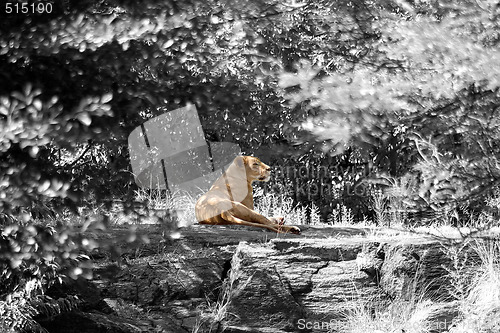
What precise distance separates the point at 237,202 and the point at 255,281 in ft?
4.56

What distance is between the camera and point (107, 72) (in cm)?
494

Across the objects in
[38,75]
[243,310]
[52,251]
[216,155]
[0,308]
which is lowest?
[216,155]

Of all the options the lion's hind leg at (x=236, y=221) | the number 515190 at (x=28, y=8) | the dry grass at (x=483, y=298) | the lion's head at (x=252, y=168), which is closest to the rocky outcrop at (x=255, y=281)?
the dry grass at (x=483, y=298)

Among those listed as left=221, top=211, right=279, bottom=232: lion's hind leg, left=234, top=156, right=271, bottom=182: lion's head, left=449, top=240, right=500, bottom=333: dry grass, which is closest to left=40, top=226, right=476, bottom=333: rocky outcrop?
left=449, top=240, right=500, bottom=333: dry grass

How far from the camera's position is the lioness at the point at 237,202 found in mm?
7160

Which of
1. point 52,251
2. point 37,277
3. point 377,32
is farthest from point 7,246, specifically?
point 377,32

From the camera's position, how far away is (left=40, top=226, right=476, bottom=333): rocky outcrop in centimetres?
579

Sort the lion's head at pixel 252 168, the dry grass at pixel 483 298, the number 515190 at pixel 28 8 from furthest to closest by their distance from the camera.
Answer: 1. the lion's head at pixel 252 168
2. the dry grass at pixel 483 298
3. the number 515190 at pixel 28 8

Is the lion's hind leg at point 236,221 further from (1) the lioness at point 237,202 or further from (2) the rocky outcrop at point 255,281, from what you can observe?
(2) the rocky outcrop at point 255,281

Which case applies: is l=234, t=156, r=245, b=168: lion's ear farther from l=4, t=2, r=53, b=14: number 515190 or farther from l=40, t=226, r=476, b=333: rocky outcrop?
l=4, t=2, r=53, b=14: number 515190

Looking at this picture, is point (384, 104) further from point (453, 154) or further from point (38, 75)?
point (38, 75)

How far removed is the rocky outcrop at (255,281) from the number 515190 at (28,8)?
6.15 feet

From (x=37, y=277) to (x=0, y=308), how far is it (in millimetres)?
402

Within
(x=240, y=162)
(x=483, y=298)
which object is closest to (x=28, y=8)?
(x=240, y=162)
